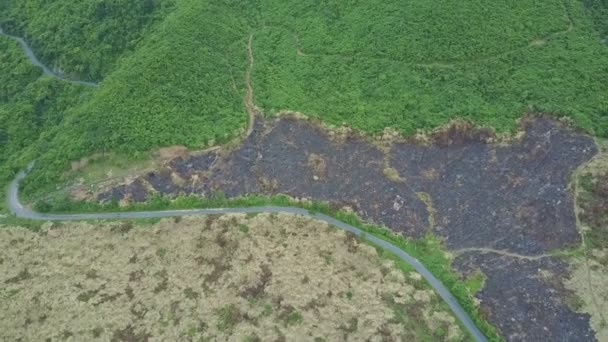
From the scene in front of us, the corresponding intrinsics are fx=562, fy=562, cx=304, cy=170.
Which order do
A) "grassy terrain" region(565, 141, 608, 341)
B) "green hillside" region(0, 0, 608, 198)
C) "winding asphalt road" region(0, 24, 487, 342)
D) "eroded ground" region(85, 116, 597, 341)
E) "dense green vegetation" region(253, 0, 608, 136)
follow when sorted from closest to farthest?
"grassy terrain" region(565, 141, 608, 341), "winding asphalt road" region(0, 24, 487, 342), "eroded ground" region(85, 116, 597, 341), "green hillside" region(0, 0, 608, 198), "dense green vegetation" region(253, 0, 608, 136)

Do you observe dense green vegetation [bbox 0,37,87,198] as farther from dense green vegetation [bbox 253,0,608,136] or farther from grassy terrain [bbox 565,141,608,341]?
grassy terrain [bbox 565,141,608,341]

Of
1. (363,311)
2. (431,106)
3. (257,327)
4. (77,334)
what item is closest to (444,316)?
(363,311)

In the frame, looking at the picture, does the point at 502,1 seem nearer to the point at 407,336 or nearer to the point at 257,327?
the point at 407,336

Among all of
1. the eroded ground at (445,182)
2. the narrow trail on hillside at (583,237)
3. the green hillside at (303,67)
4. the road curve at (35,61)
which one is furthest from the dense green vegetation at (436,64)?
the road curve at (35,61)

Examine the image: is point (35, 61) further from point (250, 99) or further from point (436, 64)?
point (436, 64)

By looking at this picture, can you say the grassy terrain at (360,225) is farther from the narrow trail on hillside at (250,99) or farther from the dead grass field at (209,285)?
the narrow trail on hillside at (250,99)

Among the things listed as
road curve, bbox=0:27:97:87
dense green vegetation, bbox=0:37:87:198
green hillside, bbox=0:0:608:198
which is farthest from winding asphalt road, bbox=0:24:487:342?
road curve, bbox=0:27:97:87

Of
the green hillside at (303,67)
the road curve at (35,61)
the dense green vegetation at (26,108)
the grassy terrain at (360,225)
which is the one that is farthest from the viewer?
the road curve at (35,61)
